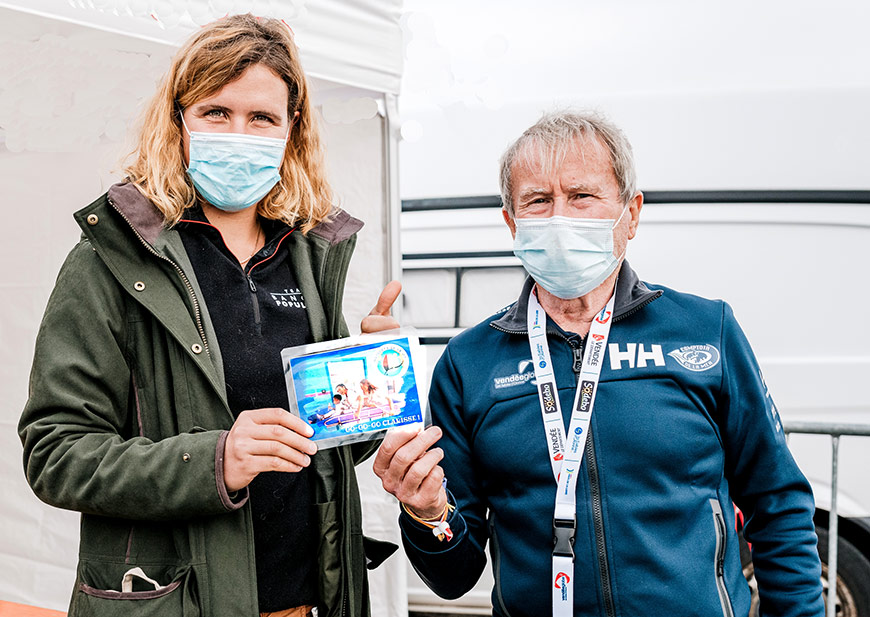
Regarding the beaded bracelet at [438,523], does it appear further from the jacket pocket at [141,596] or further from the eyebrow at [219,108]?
the eyebrow at [219,108]

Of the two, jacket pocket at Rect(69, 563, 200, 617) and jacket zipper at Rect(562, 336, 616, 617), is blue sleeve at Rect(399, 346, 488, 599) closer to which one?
jacket zipper at Rect(562, 336, 616, 617)

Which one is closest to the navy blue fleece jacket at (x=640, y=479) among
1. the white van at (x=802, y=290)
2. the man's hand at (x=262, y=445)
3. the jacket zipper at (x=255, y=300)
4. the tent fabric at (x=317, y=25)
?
the man's hand at (x=262, y=445)

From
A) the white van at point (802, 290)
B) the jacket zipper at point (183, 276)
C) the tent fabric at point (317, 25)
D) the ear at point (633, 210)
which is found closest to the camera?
the jacket zipper at point (183, 276)

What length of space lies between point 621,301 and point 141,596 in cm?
126

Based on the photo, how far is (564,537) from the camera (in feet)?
5.40

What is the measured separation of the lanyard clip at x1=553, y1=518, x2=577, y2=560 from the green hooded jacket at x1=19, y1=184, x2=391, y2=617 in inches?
25.9

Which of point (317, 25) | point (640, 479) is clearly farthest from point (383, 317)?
point (317, 25)

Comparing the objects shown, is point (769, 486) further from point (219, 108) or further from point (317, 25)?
point (317, 25)

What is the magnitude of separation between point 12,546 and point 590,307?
320cm

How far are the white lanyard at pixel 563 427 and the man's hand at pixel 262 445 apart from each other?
603 mm

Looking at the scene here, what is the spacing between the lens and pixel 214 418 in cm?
152

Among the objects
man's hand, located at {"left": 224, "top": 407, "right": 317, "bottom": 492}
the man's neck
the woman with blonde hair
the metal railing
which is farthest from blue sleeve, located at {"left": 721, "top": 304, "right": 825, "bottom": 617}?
the metal railing

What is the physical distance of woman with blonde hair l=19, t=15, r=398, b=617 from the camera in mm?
1412

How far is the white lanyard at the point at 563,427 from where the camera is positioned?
5.38ft
